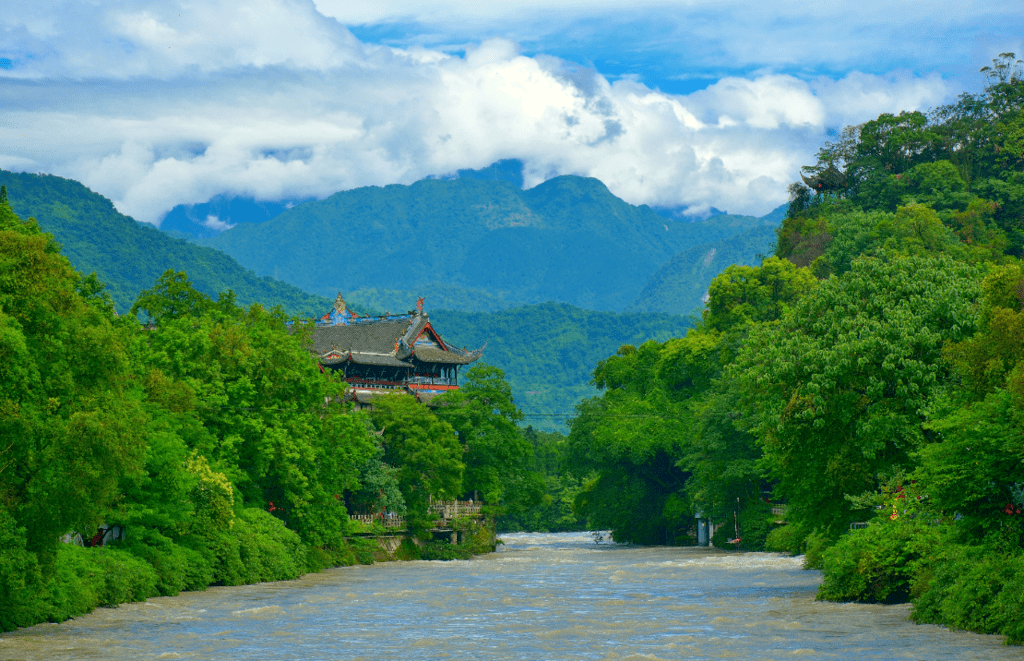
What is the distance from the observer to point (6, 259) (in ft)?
102

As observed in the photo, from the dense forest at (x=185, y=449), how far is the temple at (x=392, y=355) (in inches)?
390

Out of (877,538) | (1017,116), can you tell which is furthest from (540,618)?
(1017,116)

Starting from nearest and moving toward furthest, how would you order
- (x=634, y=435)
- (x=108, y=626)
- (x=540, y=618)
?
(x=108, y=626)
(x=540, y=618)
(x=634, y=435)

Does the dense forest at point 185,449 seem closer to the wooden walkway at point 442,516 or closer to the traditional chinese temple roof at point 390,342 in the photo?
the wooden walkway at point 442,516

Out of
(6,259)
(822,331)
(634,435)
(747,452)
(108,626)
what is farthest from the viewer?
(634,435)

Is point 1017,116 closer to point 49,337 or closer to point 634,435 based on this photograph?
point 634,435

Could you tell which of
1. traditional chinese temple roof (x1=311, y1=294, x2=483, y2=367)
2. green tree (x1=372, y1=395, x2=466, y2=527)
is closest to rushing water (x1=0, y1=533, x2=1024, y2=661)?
green tree (x1=372, y1=395, x2=466, y2=527)

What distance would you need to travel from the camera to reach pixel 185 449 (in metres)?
46.1

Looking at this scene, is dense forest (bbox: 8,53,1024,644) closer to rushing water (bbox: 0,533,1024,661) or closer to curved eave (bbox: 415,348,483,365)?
rushing water (bbox: 0,533,1024,661)

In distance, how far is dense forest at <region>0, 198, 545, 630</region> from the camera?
31.2 metres

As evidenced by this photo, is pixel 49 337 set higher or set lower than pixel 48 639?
higher

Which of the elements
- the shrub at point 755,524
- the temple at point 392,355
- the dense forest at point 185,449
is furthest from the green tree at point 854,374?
the temple at point 392,355

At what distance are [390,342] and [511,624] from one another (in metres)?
63.3

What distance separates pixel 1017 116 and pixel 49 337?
95.4m
